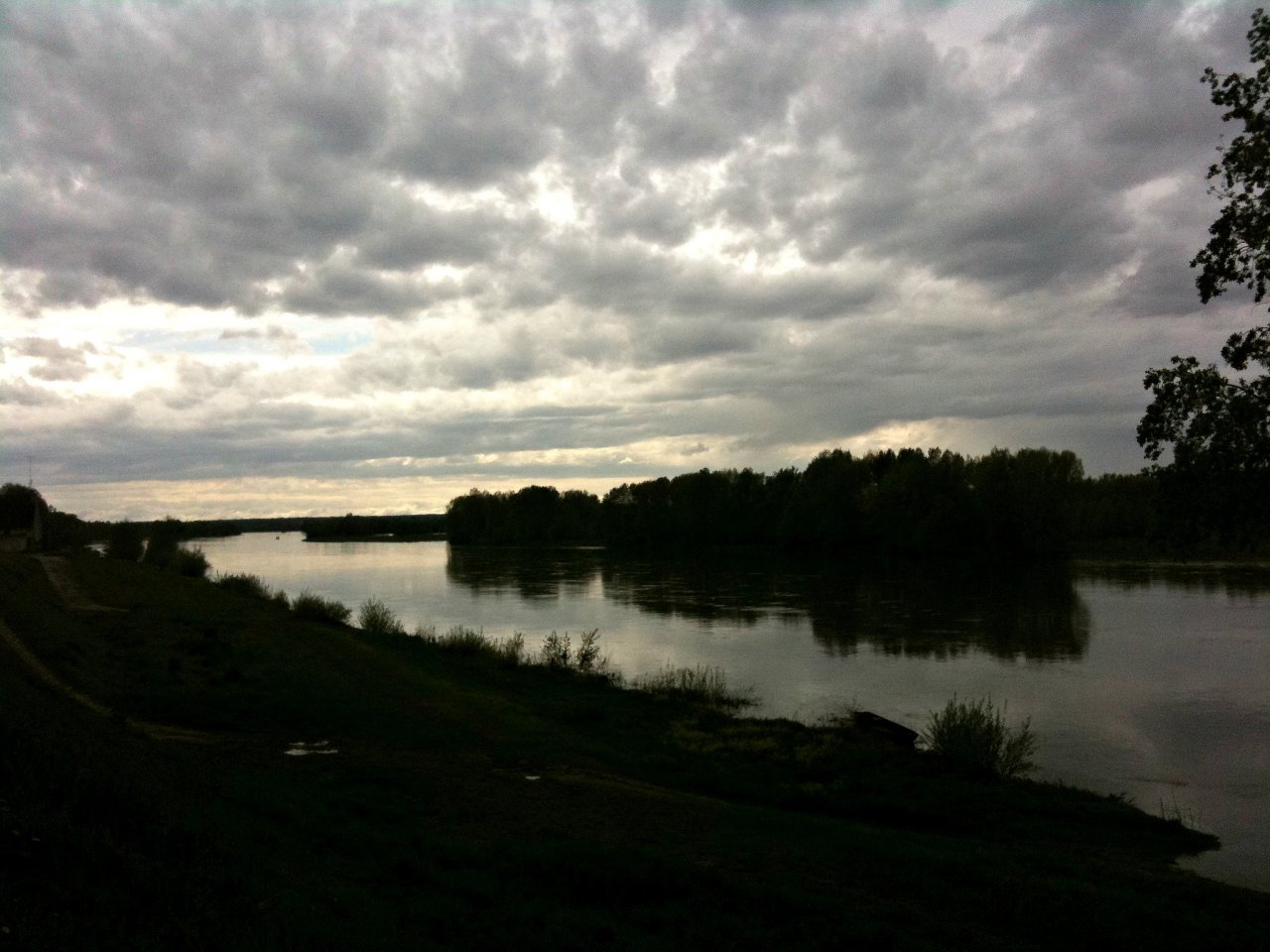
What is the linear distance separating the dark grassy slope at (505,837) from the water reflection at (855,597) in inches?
660

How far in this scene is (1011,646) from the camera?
104 ft

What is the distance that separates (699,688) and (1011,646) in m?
14.2

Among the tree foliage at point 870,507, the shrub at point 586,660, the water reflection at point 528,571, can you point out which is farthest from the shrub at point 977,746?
the tree foliage at point 870,507

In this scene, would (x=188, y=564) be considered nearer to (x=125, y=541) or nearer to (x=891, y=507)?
(x=125, y=541)

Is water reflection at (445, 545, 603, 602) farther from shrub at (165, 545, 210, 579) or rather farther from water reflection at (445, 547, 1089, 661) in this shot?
shrub at (165, 545, 210, 579)

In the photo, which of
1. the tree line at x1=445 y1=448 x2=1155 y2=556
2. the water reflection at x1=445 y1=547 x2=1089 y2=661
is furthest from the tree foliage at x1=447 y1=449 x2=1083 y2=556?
the water reflection at x1=445 y1=547 x2=1089 y2=661

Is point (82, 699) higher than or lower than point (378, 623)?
higher

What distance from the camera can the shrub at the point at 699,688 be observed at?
73.9ft

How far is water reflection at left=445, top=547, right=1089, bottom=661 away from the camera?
33125 millimetres

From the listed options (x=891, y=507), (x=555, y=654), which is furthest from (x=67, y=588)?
(x=891, y=507)

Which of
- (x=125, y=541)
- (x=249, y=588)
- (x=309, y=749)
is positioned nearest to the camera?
(x=309, y=749)

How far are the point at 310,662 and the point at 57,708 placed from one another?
11919 millimetres

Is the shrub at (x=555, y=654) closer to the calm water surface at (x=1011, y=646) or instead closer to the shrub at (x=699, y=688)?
the calm water surface at (x=1011, y=646)

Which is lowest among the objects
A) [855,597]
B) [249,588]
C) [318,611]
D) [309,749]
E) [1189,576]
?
[855,597]
